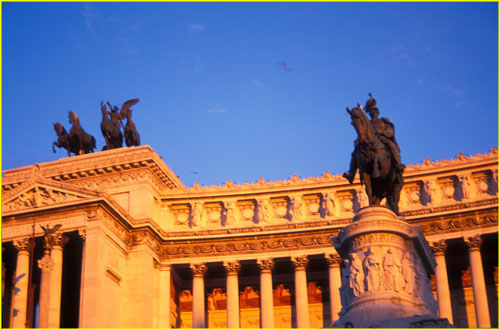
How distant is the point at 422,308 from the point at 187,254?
30.2 meters

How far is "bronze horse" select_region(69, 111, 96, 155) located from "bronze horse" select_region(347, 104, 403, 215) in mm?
34005

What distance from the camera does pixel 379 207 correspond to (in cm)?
2328

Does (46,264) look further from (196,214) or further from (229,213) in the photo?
(229,213)

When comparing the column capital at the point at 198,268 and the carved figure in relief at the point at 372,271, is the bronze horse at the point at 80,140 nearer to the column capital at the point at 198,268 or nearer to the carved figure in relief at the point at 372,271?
the column capital at the point at 198,268

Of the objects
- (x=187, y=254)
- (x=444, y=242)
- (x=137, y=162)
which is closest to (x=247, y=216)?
(x=187, y=254)

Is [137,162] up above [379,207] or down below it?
above

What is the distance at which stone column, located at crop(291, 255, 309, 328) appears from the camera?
48625mm

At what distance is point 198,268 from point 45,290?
10508 millimetres

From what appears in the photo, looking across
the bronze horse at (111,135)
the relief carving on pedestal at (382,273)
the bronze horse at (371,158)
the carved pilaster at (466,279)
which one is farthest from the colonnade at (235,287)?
the relief carving on pedestal at (382,273)

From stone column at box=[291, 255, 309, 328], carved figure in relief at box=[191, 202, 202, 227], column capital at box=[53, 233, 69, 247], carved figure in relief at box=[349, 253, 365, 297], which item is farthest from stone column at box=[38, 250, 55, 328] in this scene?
carved figure in relief at box=[349, 253, 365, 297]

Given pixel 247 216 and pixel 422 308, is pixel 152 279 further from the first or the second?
pixel 422 308

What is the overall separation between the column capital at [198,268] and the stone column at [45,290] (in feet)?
32.3

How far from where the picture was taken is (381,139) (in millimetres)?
24641

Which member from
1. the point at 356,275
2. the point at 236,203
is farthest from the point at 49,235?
the point at 356,275
